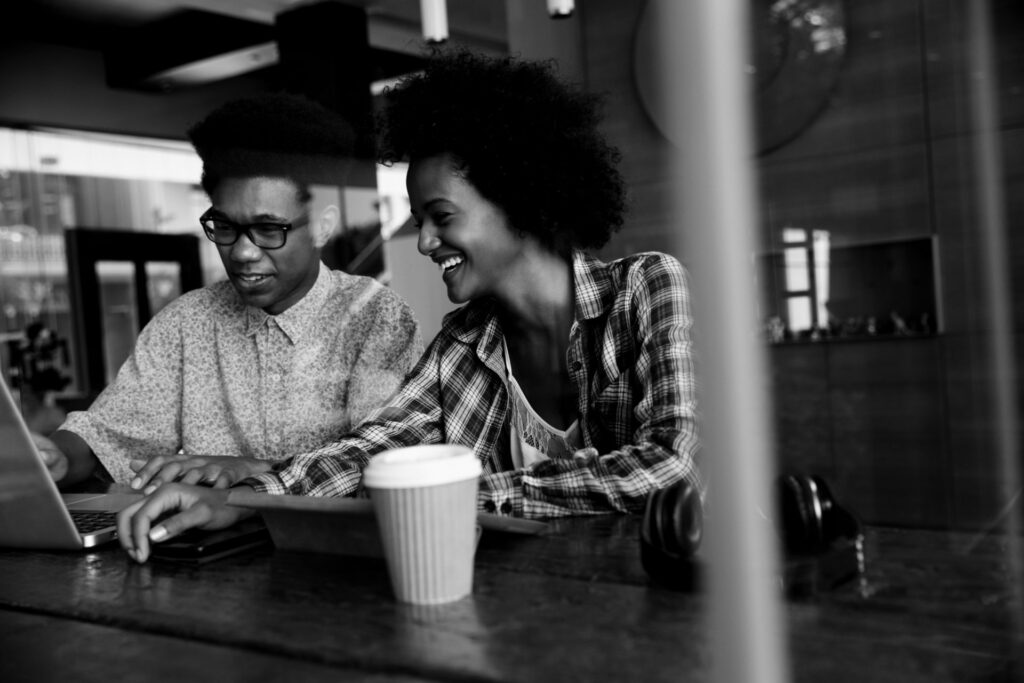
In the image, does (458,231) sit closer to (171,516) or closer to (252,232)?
(252,232)

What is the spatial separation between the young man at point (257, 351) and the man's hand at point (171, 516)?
736 mm

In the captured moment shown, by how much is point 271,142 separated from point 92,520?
112cm

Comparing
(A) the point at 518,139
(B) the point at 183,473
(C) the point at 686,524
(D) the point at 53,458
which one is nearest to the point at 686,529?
(C) the point at 686,524

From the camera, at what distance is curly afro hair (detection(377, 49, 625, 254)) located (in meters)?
1.56

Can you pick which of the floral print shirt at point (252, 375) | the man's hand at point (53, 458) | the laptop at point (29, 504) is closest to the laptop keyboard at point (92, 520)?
the laptop at point (29, 504)

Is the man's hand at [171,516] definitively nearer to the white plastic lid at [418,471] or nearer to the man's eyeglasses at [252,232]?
the white plastic lid at [418,471]

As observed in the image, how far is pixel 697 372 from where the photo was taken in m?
0.33

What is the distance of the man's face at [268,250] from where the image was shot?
181 centimetres

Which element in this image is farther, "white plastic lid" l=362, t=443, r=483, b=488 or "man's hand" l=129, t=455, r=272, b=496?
"man's hand" l=129, t=455, r=272, b=496

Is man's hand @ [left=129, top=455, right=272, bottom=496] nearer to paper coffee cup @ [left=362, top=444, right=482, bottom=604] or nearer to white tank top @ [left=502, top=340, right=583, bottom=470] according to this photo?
white tank top @ [left=502, top=340, right=583, bottom=470]

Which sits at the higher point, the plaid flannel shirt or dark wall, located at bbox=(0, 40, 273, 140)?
dark wall, located at bbox=(0, 40, 273, 140)

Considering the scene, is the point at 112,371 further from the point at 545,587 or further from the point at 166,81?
the point at 545,587

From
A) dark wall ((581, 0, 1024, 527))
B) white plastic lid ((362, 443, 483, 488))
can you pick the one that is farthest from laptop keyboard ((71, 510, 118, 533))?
dark wall ((581, 0, 1024, 527))

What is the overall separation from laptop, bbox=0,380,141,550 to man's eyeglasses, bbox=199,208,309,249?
30.7 inches
